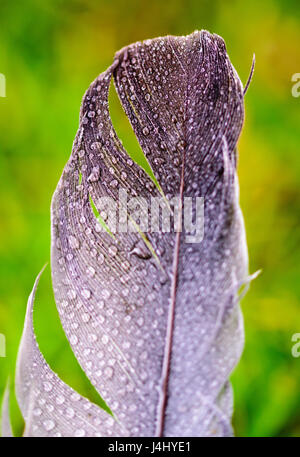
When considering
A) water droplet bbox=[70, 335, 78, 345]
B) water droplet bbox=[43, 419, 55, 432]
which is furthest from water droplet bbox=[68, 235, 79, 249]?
water droplet bbox=[43, 419, 55, 432]

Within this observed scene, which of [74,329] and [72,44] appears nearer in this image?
[74,329]

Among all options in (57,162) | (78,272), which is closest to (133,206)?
(78,272)

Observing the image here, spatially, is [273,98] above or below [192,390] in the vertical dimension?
above

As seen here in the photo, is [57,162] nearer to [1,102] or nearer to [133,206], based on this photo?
[1,102]

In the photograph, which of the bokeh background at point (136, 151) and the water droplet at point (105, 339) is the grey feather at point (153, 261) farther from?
the bokeh background at point (136, 151)

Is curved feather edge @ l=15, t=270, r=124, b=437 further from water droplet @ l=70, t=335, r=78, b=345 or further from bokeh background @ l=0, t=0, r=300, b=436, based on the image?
bokeh background @ l=0, t=0, r=300, b=436

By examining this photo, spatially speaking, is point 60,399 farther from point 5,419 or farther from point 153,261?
point 153,261
